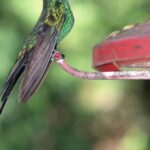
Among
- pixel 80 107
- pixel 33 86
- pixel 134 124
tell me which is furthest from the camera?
pixel 134 124

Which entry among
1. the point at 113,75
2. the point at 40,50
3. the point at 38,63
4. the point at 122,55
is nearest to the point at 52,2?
the point at 40,50

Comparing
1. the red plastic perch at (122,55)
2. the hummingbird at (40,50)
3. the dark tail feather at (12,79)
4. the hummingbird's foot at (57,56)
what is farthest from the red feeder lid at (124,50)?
the dark tail feather at (12,79)

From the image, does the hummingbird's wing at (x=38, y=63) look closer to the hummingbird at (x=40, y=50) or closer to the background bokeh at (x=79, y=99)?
the hummingbird at (x=40, y=50)

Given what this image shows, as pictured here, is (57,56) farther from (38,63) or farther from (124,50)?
(124,50)

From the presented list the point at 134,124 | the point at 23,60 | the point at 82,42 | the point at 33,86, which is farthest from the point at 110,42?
the point at 134,124

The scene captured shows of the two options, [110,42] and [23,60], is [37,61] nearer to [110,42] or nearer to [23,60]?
[23,60]

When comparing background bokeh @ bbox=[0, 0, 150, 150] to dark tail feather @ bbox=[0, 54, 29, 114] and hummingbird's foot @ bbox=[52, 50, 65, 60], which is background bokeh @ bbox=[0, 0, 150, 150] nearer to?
dark tail feather @ bbox=[0, 54, 29, 114]

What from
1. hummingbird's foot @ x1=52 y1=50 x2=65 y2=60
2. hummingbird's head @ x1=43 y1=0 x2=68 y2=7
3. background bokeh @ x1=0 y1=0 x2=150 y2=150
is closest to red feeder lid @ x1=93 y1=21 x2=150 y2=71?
hummingbird's foot @ x1=52 y1=50 x2=65 y2=60

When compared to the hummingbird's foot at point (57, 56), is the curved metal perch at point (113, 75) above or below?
below
